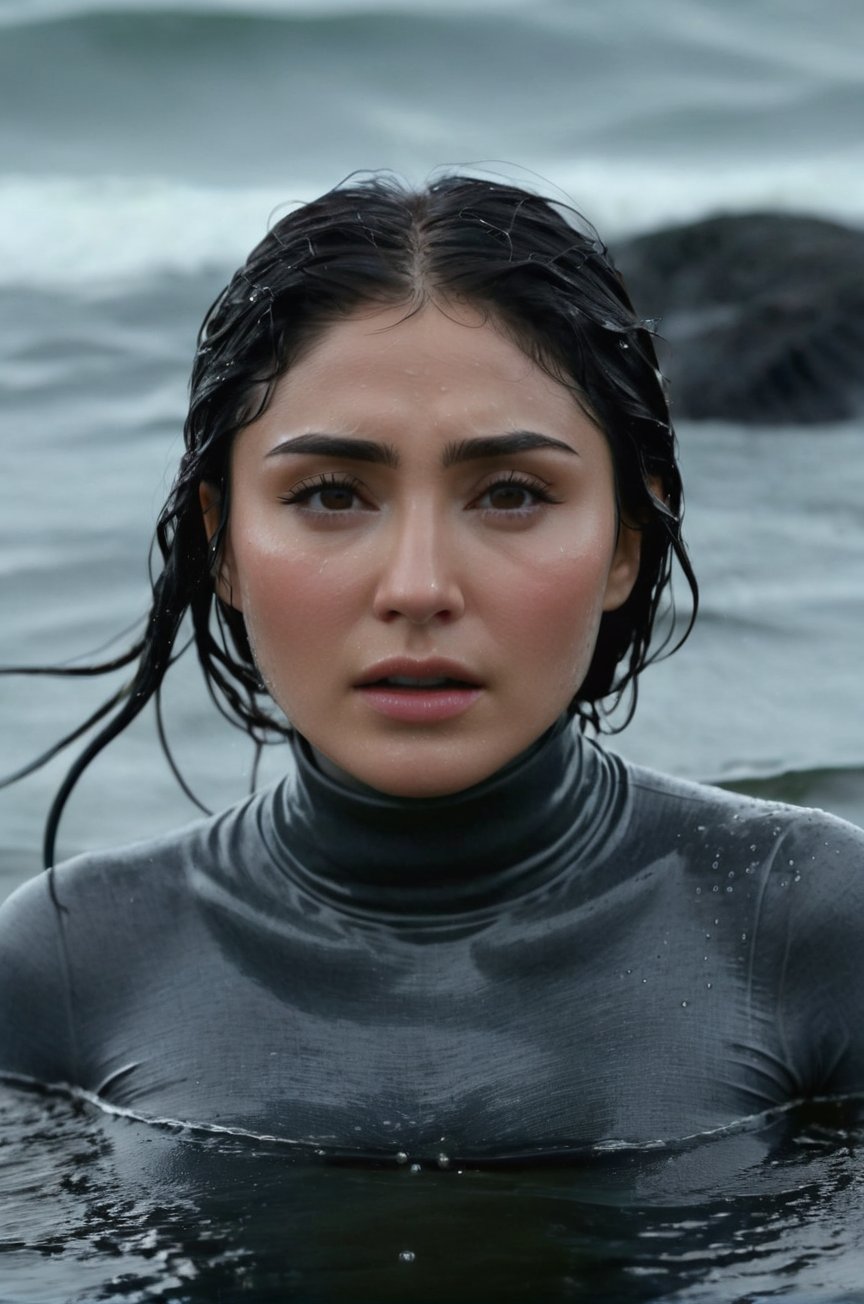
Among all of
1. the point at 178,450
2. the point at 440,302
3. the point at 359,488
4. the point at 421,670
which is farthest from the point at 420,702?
the point at 178,450

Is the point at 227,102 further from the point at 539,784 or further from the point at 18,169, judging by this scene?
the point at 539,784

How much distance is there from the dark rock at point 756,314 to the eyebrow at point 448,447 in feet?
18.4

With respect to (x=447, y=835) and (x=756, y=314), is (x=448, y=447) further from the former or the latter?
(x=756, y=314)

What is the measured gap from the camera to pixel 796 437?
844 centimetres

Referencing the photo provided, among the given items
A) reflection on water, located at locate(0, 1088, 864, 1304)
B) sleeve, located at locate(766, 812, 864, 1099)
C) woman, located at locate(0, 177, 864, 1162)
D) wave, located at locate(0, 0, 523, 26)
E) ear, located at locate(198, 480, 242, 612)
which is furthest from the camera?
wave, located at locate(0, 0, 523, 26)

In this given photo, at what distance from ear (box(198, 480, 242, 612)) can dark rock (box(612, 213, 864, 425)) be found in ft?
17.7

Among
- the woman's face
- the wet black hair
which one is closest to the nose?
the woman's face

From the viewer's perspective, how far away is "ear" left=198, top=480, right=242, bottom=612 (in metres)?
2.97

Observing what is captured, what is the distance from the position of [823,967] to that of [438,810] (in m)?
0.51

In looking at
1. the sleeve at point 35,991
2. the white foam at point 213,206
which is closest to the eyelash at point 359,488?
the sleeve at point 35,991

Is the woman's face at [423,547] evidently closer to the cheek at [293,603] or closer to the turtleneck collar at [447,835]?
the cheek at [293,603]

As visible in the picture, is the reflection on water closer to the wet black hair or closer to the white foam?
the wet black hair

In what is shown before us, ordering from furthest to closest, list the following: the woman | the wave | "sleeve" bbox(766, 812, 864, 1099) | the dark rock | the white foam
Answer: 1. the wave
2. the white foam
3. the dark rock
4. "sleeve" bbox(766, 812, 864, 1099)
5. the woman

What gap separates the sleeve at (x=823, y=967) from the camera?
2.85 metres
